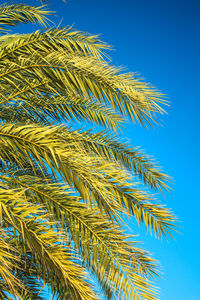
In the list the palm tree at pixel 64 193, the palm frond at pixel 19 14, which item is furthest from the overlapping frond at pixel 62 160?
the palm frond at pixel 19 14

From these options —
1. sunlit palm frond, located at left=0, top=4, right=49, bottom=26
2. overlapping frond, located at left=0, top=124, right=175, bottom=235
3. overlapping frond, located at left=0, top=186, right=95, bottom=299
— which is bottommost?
overlapping frond, located at left=0, top=186, right=95, bottom=299

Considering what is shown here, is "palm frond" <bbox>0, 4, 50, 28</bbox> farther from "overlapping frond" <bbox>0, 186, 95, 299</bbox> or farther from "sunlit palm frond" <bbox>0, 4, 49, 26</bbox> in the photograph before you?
"overlapping frond" <bbox>0, 186, 95, 299</bbox>

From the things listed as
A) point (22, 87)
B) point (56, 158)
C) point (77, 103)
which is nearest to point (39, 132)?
point (56, 158)

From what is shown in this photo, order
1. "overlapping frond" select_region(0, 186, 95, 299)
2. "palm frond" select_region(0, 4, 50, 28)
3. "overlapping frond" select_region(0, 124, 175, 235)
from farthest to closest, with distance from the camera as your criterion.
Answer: "palm frond" select_region(0, 4, 50, 28), "overlapping frond" select_region(0, 124, 175, 235), "overlapping frond" select_region(0, 186, 95, 299)

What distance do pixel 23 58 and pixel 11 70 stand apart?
9.0 inches

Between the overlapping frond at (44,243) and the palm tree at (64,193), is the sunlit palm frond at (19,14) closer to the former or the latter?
the palm tree at (64,193)

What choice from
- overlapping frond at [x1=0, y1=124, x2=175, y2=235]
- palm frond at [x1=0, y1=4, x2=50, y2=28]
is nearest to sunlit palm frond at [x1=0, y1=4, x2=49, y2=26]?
palm frond at [x1=0, y1=4, x2=50, y2=28]

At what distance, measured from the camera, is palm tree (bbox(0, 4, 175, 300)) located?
155 inches

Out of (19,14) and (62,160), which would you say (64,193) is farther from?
(19,14)

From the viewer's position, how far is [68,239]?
15.2 ft

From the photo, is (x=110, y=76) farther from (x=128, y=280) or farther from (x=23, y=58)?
(x=128, y=280)

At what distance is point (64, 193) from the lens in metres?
4.68

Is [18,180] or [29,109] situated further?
[29,109]

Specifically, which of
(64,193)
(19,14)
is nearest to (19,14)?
(19,14)
